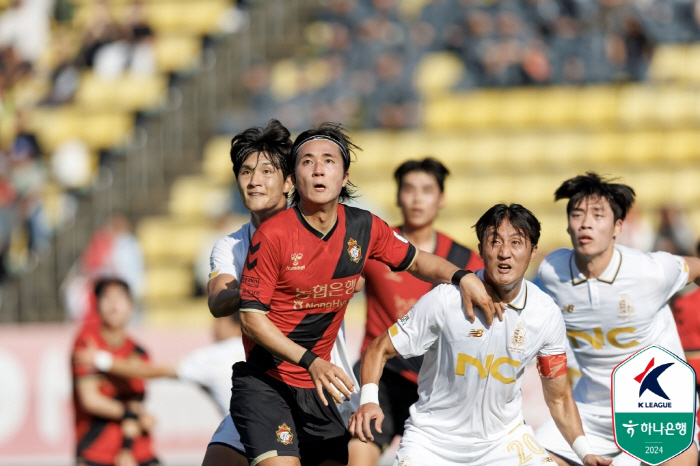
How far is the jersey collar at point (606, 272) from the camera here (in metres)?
5.80

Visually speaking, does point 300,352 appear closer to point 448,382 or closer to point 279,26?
point 448,382

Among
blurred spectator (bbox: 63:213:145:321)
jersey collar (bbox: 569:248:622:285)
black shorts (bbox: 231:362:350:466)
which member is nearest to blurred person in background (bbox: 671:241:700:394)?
jersey collar (bbox: 569:248:622:285)

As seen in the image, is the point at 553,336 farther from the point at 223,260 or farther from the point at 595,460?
the point at 223,260

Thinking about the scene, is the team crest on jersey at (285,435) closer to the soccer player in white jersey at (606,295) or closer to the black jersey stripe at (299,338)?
the black jersey stripe at (299,338)

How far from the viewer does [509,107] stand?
47.9 feet

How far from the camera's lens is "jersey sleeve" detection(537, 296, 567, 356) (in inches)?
194

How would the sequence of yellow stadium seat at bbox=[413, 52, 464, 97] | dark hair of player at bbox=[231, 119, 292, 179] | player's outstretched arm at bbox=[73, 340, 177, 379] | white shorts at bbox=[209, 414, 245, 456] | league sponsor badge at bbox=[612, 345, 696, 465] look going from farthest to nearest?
yellow stadium seat at bbox=[413, 52, 464, 97] < player's outstretched arm at bbox=[73, 340, 177, 379] < white shorts at bbox=[209, 414, 245, 456] < league sponsor badge at bbox=[612, 345, 696, 465] < dark hair of player at bbox=[231, 119, 292, 179]

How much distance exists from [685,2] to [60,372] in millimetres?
10059

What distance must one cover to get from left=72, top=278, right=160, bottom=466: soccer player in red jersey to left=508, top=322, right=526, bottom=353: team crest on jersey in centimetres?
320

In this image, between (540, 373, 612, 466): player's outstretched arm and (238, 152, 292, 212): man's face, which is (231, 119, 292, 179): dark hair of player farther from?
(540, 373, 612, 466): player's outstretched arm

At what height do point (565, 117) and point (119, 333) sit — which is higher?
point (565, 117)

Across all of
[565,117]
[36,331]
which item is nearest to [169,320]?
[36,331]

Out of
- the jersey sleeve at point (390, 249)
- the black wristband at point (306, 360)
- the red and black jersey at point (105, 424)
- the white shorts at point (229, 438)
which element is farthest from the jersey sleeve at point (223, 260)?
the red and black jersey at point (105, 424)

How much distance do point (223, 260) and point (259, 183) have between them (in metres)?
0.49
